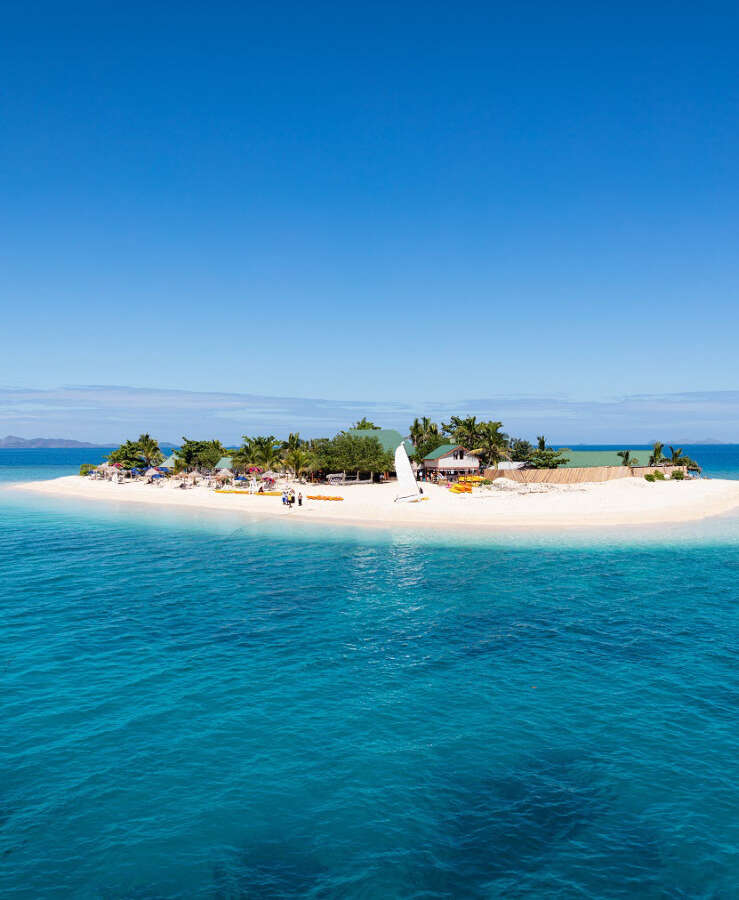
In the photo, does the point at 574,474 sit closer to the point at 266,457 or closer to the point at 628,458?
the point at 628,458

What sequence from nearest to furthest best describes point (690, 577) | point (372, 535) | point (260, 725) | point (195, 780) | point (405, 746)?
point (195, 780) < point (405, 746) < point (260, 725) < point (690, 577) < point (372, 535)

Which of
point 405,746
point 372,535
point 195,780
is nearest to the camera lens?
point 195,780

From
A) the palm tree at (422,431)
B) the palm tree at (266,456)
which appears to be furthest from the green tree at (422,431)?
the palm tree at (266,456)

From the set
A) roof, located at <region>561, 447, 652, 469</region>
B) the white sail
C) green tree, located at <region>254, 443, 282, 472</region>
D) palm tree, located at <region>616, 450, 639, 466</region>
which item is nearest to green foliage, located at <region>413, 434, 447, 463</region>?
roof, located at <region>561, 447, 652, 469</region>

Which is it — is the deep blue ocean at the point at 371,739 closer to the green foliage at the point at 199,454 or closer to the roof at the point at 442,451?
the roof at the point at 442,451

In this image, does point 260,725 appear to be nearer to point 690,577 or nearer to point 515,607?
point 515,607

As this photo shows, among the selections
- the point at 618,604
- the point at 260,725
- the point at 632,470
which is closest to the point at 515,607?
the point at 618,604
